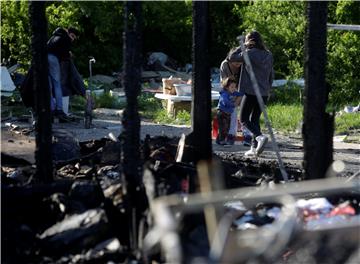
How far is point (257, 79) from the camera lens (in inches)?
410

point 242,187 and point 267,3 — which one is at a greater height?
point 267,3

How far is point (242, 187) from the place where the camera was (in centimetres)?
712

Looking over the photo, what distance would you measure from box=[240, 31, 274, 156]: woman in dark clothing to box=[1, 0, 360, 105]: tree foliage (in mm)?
2080

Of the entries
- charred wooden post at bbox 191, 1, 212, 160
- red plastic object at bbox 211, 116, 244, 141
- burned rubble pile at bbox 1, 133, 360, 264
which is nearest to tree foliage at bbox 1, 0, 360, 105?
red plastic object at bbox 211, 116, 244, 141

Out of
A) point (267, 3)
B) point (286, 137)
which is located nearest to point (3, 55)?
point (267, 3)

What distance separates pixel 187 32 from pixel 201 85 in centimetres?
1510

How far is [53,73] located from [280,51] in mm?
7245

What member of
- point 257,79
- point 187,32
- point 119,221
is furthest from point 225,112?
point 187,32

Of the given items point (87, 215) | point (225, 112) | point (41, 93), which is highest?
point (41, 93)

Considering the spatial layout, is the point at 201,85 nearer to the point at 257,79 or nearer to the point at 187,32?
the point at 257,79

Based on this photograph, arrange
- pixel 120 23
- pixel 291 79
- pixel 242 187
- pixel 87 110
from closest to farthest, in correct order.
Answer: pixel 242 187, pixel 87 110, pixel 291 79, pixel 120 23

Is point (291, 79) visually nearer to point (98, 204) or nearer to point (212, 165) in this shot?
point (212, 165)

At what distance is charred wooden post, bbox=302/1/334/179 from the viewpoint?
652 cm

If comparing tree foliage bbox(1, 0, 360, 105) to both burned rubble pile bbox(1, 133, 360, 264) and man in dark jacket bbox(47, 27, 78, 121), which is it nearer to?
man in dark jacket bbox(47, 27, 78, 121)
